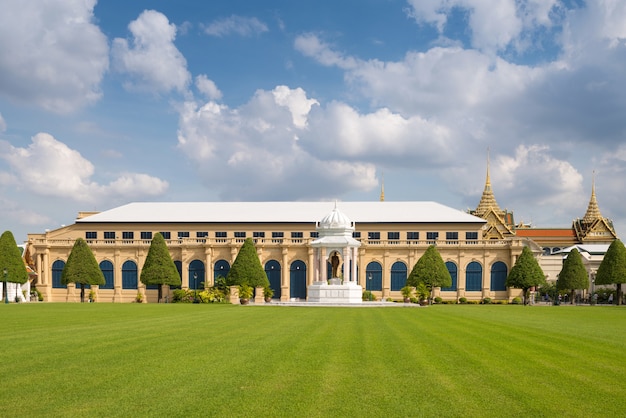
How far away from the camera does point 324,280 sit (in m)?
68.9

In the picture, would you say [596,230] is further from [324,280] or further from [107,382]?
[107,382]

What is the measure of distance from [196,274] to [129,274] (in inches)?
386

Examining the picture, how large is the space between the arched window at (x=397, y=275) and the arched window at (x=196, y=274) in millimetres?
27883

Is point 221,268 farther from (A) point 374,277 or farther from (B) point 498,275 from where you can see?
(B) point 498,275

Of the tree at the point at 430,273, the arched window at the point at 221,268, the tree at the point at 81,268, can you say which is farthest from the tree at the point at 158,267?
the tree at the point at 430,273

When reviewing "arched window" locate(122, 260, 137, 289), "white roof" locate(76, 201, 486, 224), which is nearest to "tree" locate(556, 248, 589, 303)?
"white roof" locate(76, 201, 486, 224)

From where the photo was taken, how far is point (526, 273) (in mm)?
77500

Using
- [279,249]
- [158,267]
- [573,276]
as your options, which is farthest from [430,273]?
[158,267]

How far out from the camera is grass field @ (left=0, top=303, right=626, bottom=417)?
12953 millimetres

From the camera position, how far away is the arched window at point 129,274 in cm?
8800

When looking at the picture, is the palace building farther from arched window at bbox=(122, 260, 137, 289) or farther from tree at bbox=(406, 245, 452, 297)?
A: tree at bbox=(406, 245, 452, 297)

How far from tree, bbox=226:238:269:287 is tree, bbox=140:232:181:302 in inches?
351

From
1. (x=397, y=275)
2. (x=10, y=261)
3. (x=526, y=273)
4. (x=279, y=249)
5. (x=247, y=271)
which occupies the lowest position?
(x=397, y=275)

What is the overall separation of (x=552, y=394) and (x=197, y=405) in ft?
27.3
